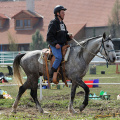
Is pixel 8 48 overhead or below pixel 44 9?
below

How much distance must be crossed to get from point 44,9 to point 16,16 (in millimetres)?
4301

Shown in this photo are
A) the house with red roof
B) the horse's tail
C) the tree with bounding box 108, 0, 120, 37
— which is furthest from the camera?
the house with red roof

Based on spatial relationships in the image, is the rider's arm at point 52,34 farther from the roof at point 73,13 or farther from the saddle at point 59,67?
the roof at point 73,13

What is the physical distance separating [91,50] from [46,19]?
36940mm

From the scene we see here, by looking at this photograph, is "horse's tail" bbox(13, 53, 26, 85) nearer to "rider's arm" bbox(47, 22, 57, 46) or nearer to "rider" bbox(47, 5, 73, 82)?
"rider" bbox(47, 5, 73, 82)

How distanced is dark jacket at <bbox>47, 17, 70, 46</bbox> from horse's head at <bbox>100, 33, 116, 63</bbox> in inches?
40.0

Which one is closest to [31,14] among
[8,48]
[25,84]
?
[8,48]

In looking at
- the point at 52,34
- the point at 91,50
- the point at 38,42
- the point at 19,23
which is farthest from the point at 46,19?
the point at 91,50

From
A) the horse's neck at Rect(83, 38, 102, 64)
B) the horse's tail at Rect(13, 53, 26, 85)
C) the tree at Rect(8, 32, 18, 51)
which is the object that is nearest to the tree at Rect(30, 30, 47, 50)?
the tree at Rect(8, 32, 18, 51)

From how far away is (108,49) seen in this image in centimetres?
745

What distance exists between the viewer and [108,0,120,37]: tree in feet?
129

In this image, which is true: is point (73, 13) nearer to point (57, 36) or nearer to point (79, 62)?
point (57, 36)

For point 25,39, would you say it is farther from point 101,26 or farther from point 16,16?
point 101,26

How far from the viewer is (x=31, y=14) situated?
44.1 m
